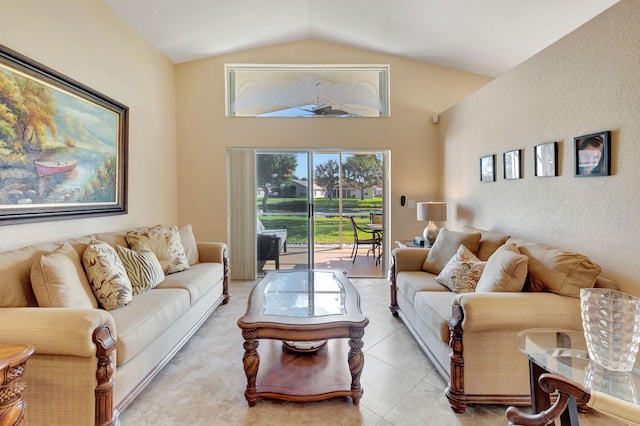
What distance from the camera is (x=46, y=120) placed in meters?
2.24

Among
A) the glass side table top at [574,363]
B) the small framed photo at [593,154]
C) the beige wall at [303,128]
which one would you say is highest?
the beige wall at [303,128]

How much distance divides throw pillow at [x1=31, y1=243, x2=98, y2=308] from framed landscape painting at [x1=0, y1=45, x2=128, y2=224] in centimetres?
49

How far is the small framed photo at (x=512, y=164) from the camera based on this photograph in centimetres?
271

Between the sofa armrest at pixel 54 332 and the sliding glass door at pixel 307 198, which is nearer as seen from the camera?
the sofa armrest at pixel 54 332

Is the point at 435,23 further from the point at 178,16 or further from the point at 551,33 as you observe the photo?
the point at 178,16

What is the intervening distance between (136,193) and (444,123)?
4122mm

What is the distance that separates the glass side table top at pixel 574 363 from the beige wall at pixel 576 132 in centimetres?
76

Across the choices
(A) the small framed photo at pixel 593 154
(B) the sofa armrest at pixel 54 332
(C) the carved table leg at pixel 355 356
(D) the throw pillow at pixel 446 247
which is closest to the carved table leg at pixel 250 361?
(C) the carved table leg at pixel 355 356

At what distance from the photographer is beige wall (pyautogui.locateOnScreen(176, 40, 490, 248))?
4445 millimetres

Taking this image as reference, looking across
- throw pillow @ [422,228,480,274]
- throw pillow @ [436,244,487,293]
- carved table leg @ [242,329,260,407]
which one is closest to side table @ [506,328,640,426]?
throw pillow @ [436,244,487,293]

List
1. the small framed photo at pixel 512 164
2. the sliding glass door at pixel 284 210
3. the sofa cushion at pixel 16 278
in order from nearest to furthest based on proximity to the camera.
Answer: the sofa cushion at pixel 16 278 < the small framed photo at pixel 512 164 < the sliding glass door at pixel 284 210

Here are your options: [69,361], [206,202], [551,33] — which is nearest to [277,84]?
[206,202]

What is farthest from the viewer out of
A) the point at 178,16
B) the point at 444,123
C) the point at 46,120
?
the point at 444,123

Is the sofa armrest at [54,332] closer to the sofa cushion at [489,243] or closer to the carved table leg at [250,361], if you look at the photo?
the carved table leg at [250,361]
